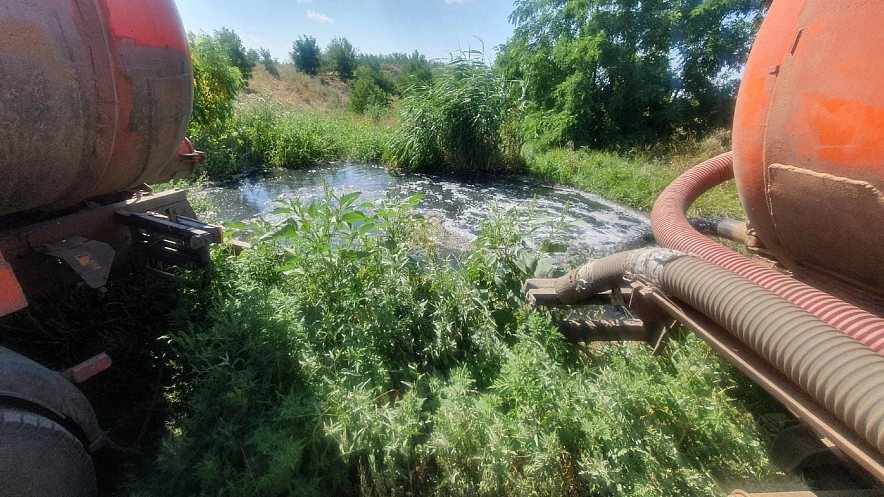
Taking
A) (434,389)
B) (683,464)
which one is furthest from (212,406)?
(683,464)

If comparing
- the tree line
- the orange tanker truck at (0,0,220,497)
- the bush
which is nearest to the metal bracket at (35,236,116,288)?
the orange tanker truck at (0,0,220,497)

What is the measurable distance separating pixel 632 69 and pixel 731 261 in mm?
13623

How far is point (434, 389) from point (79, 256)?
74.7 inches

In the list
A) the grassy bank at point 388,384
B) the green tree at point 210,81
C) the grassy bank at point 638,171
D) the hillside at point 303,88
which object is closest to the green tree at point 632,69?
the grassy bank at point 638,171

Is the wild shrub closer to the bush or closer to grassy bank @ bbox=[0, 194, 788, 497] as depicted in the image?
grassy bank @ bbox=[0, 194, 788, 497]

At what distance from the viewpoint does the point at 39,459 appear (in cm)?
168

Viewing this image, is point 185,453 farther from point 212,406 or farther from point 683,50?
point 683,50

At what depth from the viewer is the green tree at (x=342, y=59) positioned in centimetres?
4572

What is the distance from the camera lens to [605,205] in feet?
26.3

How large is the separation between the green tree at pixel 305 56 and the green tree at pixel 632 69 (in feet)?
119

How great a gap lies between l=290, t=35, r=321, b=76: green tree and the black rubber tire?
158ft

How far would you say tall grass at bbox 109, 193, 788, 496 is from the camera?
194 cm

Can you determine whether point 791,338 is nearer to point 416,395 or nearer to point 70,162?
point 416,395

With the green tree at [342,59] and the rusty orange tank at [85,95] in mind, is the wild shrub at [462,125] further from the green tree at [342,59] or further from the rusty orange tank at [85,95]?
the green tree at [342,59]
